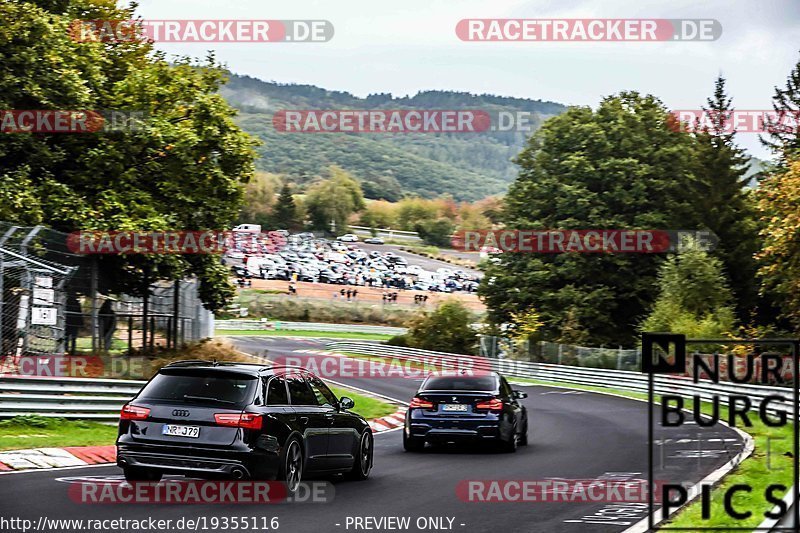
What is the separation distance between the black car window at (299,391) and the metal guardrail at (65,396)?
7.94 meters

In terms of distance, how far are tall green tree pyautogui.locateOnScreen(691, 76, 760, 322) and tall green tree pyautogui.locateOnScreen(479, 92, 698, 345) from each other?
2.87 ft

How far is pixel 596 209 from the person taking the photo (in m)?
59.7

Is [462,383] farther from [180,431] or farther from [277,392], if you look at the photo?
[180,431]

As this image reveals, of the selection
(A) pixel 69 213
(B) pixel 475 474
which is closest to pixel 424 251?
(A) pixel 69 213

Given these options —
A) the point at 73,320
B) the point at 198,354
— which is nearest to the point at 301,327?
the point at 198,354

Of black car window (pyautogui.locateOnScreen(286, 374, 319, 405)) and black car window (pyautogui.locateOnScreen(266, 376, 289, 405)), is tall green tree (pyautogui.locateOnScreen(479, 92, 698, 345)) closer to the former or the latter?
black car window (pyautogui.locateOnScreen(286, 374, 319, 405))

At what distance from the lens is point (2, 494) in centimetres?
1152

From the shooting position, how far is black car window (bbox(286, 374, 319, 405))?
13.2 meters

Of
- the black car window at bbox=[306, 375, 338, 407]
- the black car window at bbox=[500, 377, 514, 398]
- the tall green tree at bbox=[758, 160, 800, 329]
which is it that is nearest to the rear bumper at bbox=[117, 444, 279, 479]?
the black car window at bbox=[306, 375, 338, 407]

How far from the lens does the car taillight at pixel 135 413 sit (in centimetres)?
1216

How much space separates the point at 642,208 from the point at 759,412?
53867 mm

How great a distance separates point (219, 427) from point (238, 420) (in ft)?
0.69

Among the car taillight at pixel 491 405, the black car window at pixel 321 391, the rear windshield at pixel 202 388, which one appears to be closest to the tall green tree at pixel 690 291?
the car taillight at pixel 491 405

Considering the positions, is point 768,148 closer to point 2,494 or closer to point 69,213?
point 69,213
